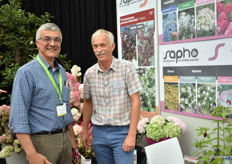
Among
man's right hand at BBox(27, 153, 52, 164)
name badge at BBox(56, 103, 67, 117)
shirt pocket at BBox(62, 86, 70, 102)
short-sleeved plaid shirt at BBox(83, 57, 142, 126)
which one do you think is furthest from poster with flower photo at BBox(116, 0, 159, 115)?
man's right hand at BBox(27, 153, 52, 164)

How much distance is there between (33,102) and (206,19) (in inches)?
71.9

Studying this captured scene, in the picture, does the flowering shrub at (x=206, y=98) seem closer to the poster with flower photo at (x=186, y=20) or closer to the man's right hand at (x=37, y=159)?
the poster with flower photo at (x=186, y=20)

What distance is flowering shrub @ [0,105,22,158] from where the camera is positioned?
79.4 inches

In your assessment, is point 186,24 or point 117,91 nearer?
point 117,91

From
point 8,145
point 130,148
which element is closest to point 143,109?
point 130,148

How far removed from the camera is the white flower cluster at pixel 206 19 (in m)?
2.35

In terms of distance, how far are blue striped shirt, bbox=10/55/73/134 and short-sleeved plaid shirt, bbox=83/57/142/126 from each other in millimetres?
313

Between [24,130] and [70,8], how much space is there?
3011 millimetres

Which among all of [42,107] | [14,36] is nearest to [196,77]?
[42,107]

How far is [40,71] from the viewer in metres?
1.56

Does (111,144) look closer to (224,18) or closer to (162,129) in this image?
(162,129)

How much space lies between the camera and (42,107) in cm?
153

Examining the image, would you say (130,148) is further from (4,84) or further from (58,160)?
(4,84)

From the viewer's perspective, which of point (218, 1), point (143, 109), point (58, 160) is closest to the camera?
point (58, 160)
